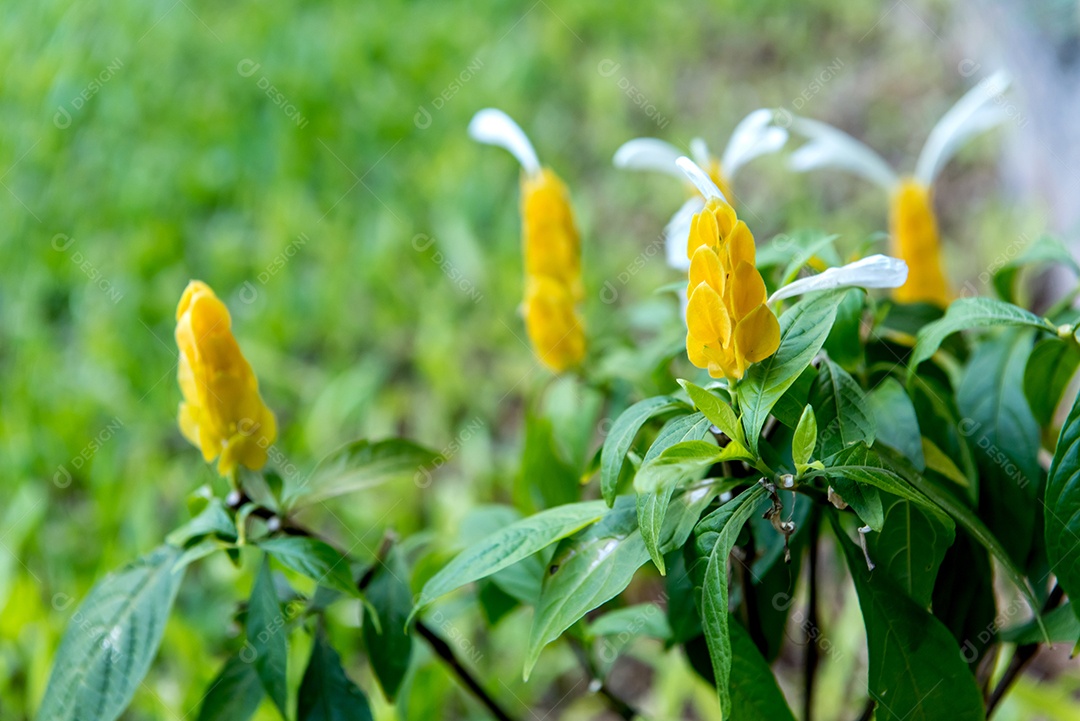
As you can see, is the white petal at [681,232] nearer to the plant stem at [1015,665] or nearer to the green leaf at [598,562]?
the green leaf at [598,562]

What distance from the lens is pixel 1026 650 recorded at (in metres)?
0.82

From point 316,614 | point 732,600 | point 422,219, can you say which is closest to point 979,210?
point 422,219

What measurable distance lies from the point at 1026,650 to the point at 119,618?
794mm

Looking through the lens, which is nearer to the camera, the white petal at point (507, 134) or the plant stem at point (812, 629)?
the plant stem at point (812, 629)

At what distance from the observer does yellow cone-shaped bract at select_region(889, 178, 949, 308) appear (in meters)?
1.09

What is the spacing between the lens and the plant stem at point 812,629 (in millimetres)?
779

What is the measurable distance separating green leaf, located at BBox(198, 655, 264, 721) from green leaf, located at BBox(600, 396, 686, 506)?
36 centimetres

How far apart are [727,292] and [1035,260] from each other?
0.39 m

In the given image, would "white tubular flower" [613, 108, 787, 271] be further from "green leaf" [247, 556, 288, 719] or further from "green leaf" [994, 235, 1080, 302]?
"green leaf" [247, 556, 288, 719]

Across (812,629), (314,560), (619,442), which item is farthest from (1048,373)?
(314,560)

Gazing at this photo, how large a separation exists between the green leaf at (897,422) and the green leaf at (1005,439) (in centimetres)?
11

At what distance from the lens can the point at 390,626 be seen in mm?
783

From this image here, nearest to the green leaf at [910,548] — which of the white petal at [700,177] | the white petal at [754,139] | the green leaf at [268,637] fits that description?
the white petal at [700,177]

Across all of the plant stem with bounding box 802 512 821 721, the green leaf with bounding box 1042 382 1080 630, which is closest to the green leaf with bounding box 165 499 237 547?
the plant stem with bounding box 802 512 821 721
